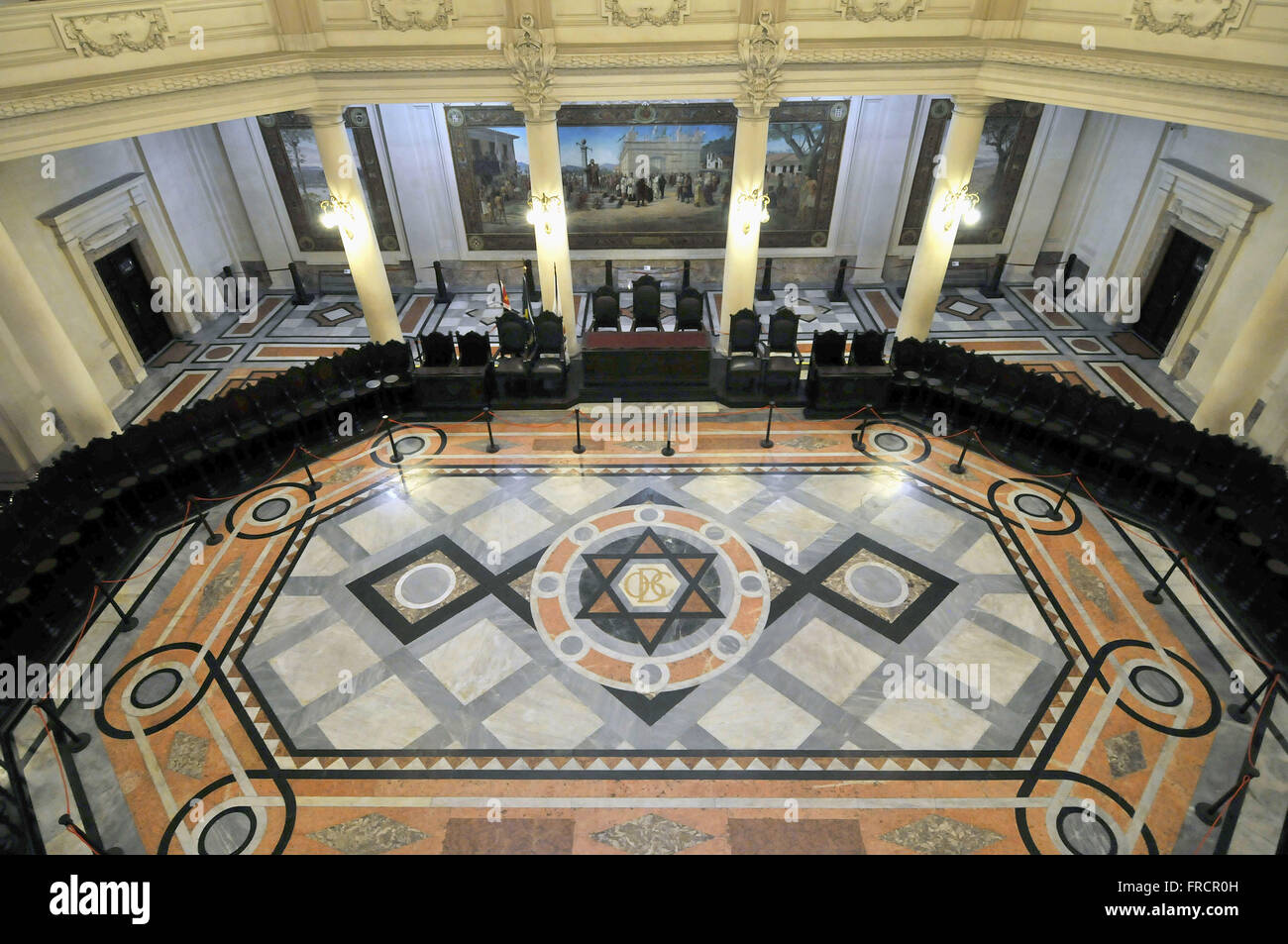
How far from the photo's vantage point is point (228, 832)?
19.2 ft

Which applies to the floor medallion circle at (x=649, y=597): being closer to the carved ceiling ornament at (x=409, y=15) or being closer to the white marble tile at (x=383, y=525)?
the white marble tile at (x=383, y=525)

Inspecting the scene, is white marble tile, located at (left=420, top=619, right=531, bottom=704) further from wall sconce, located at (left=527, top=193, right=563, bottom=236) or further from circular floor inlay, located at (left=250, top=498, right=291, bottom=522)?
wall sconce, located at (left=527, top=193, right=563, bottom=236)

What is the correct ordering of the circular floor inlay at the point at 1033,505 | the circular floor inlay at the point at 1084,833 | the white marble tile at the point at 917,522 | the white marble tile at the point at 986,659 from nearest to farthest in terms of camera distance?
the circular floor inlay at the point at 1084,833, the white marble tile at the point at 986,659, the white marble tile at the point at 917,522, the circular floor inlay at the point at 1033,505

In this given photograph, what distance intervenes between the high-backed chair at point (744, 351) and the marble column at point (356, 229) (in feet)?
17.9

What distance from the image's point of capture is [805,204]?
14367mm

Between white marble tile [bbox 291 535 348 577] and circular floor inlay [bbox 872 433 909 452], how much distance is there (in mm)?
7465

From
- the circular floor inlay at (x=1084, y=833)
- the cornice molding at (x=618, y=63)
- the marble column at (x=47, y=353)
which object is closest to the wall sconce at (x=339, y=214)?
the cornice molding at (x=618, y=63)

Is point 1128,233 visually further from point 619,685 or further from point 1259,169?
point 619,685

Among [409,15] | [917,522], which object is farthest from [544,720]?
[409,15]

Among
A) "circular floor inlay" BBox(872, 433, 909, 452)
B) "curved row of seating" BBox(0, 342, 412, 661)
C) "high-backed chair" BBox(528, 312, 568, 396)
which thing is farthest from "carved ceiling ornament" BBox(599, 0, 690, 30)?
"circular floor inlay" BBox(872, 433, 909, 452)

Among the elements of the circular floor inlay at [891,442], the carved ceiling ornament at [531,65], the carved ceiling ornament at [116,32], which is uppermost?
the carved ceiling ornament at [116,32]

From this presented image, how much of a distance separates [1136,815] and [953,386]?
238 inches

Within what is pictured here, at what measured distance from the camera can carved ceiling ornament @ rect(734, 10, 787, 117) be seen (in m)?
9.30

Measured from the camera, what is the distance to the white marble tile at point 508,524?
8656mm
